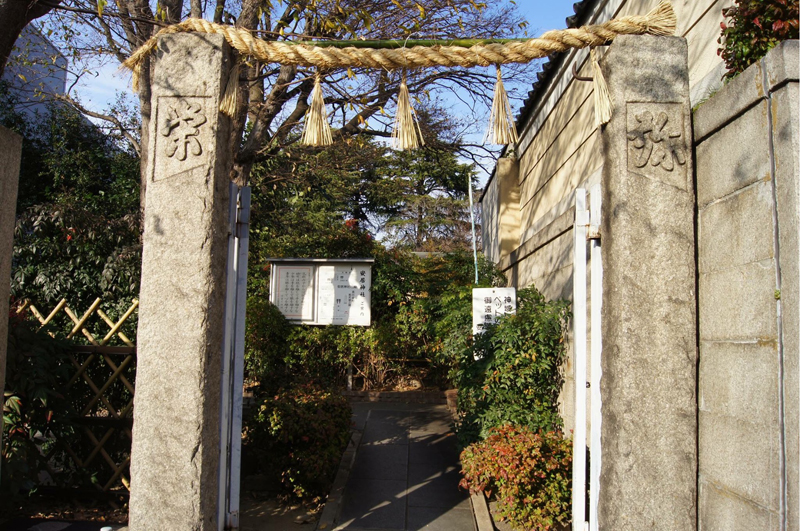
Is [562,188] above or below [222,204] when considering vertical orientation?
above

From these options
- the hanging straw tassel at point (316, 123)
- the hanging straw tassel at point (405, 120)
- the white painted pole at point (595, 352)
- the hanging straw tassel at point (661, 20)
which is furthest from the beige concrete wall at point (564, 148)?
the hanging straw tassel at point (316, 123)

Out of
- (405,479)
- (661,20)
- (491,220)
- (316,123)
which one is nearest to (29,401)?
(316,123)

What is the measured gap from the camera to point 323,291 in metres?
10.7

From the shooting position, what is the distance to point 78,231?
7.28 m

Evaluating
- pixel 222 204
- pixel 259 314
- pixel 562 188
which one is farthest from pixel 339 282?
pixel 222 204

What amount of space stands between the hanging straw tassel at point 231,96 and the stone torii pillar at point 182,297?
0.13 ft

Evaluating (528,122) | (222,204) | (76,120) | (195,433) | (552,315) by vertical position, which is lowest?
(195,433)

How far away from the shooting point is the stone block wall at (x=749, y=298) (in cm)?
236

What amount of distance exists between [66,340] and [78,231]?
8.24 ft

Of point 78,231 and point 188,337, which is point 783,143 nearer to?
point 188,337

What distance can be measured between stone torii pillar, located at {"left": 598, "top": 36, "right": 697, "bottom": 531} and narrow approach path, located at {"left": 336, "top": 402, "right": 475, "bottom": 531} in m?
2.43

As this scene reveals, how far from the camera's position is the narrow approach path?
206 inches

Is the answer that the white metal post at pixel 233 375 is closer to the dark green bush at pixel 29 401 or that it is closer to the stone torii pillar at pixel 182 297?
the stone torii pillar at pixel 182 297

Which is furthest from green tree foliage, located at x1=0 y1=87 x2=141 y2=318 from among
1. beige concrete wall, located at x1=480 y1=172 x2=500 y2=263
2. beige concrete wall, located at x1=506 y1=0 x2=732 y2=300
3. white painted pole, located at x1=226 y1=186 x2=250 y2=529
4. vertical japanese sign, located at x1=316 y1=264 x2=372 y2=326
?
beige concrete wall, located at x1=480 y1=172 x2=500 y2=263
